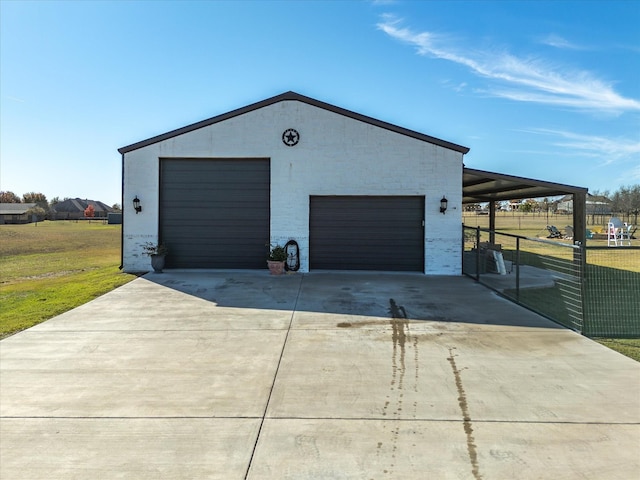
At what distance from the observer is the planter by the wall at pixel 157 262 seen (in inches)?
433

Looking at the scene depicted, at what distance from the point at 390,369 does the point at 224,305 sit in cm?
387

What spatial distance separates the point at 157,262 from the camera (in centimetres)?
1101

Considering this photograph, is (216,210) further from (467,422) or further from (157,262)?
(467,422)

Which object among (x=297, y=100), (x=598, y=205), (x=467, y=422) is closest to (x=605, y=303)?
(x=467, y=422)

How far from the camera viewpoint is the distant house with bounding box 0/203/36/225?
64438mm

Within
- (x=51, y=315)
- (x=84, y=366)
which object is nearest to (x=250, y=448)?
(x=84, y=366)

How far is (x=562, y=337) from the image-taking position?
5383 mm

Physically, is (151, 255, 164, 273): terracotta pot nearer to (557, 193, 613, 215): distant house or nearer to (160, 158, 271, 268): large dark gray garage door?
(160, 158, 271, 268): large dark gray garage door

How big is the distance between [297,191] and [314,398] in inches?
320

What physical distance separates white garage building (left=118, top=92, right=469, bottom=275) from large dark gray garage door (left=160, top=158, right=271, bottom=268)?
0.09ft

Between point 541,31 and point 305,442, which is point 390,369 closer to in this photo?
point 305,442

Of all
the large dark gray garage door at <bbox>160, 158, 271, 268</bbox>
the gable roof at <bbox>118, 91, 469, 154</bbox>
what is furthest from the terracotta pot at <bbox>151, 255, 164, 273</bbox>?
the gable roof at <bbox>118, 91, 469, 154</bbox>

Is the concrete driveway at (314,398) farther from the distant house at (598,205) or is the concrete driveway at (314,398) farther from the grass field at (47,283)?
the distant house at (598,205)

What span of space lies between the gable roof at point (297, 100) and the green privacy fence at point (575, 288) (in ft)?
8.70
